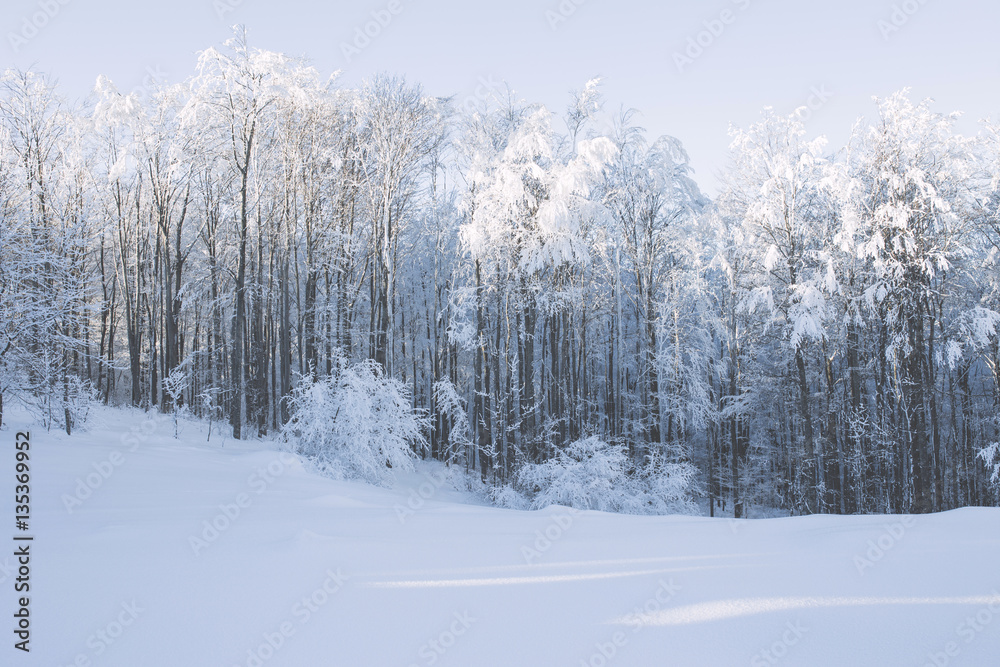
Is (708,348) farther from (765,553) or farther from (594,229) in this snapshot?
(765,553)

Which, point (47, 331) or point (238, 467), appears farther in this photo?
point (47, 331)

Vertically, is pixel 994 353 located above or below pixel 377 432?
above

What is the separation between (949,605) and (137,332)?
2449 cm

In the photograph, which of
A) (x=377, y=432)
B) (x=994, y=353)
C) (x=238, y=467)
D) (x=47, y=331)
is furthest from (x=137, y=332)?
(x=994, y=353)

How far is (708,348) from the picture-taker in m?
19.0
